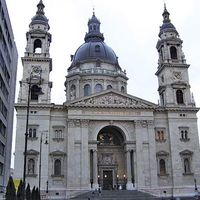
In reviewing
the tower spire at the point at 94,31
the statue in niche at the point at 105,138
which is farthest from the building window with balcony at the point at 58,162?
the tower spire at the point at 94,31

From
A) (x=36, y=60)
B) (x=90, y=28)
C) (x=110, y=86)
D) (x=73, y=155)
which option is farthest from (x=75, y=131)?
(x=90, y=28)

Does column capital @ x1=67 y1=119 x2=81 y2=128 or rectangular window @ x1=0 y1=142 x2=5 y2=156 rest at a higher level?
column capital @ x1=67 y1=119 x2=81 y2=128

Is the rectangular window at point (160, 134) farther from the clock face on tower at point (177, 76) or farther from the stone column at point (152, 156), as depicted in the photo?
the clock face on tower at point (177, 76)

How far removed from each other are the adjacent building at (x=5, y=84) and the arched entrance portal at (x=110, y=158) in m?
14.0

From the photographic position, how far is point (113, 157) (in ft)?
176

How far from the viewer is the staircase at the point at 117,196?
142 feet

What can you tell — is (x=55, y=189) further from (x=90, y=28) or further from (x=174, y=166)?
(x=90, y=28)

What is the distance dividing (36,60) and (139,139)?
20.1 meters

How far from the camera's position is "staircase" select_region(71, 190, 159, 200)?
142ft

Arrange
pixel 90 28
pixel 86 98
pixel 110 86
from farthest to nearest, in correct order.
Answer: pixel 90 28
pixel 110 86
pixel 86 98

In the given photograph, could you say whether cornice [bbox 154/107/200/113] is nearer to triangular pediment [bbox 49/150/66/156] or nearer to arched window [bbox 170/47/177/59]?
arched window [bbox 170/47/177/59]

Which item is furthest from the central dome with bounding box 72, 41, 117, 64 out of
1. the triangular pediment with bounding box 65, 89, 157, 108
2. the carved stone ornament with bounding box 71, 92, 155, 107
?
the carved stone ornament with bounding box 71, 92, 155, 107

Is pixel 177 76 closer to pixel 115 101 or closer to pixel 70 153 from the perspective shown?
pixel 115 101

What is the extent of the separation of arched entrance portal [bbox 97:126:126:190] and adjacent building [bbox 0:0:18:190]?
14036 mm
